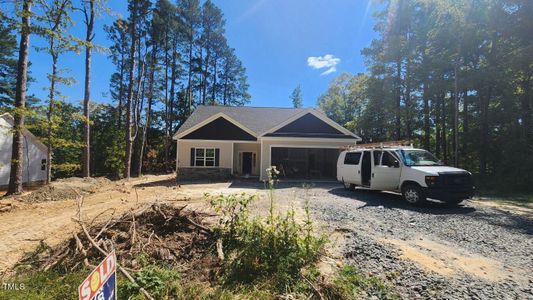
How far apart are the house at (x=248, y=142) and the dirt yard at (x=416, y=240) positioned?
28.5ft

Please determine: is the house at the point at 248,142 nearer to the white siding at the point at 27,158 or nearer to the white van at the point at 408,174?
the white van at the point at 408,174

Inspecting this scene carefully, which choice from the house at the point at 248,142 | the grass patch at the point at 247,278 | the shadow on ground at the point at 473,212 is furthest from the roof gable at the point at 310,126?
the grass patch at the point at 247,278

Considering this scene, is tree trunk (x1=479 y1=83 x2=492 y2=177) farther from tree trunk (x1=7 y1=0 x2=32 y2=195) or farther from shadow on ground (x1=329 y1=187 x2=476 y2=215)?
tree trunk (x1=7 y1=0 x2=32 y2=195)

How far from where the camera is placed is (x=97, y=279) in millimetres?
1853

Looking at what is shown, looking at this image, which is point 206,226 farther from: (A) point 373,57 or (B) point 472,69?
(A) point 373,57

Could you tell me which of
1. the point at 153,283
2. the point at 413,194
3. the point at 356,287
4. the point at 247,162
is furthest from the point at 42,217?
the point at 247,162

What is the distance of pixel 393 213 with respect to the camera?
7.36 m

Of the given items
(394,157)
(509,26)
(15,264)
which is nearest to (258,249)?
(15,264)

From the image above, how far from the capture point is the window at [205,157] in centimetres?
1878

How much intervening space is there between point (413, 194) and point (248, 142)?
12.9 meters

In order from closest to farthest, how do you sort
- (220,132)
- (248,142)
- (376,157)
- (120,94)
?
(376,157)
(220,132)
(248,142)
(120,94)

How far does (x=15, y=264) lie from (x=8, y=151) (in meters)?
19.4

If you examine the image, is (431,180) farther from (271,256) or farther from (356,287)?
(271,256)

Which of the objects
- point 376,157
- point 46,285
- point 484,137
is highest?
point 484,137
